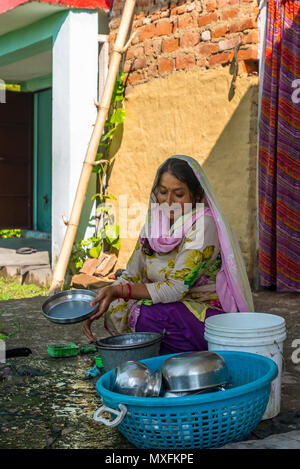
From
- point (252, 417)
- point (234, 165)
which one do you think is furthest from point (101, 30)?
point (252, 417)

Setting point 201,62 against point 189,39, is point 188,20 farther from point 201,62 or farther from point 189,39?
point 201,62

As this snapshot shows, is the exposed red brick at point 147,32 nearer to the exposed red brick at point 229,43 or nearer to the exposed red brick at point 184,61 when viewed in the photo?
the exposed red brick at point 184,61

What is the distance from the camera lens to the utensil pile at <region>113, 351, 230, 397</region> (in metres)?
2.07

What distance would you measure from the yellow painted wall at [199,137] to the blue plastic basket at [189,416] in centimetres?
309

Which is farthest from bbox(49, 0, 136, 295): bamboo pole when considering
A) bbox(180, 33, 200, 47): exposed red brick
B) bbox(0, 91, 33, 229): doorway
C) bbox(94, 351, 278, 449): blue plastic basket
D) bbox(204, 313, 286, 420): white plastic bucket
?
bbox(94, 351, 278, 449): blue plastic basket

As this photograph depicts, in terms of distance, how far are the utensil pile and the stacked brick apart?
3.53m

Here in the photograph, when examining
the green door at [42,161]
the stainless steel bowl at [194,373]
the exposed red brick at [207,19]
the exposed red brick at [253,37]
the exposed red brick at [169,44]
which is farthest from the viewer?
the green door at [42,161]

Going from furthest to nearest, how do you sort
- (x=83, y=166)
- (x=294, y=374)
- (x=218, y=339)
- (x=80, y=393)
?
1. (x=83, y=166)
2. (x=294, y=374)
3. (x=80, y=393)
4. (x=218, y=339)

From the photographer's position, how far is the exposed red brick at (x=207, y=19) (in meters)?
5.29

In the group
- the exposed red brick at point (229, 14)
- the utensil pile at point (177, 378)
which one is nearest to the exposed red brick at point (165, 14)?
the exposed red brick at point (229, 14)

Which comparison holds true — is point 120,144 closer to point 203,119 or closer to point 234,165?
point 203,119

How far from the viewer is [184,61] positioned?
5645 millimetres
